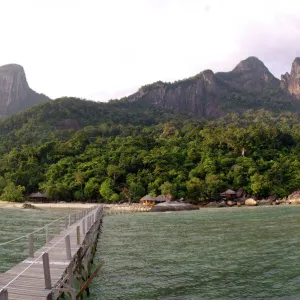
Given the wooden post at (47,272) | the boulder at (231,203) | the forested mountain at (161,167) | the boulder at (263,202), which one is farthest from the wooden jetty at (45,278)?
the forested mountain at (161,167)

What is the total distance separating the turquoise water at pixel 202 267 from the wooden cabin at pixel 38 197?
56.2m

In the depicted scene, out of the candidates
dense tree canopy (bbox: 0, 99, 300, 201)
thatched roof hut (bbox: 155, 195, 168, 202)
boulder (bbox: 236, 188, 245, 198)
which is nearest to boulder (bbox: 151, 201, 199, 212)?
thatched roof hut (bbox: 155, 195, 168, 202)

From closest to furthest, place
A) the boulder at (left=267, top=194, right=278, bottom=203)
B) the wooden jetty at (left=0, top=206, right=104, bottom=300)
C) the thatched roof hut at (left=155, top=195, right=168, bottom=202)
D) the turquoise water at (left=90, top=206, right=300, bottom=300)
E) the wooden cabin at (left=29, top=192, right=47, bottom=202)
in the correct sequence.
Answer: the wooden jetty at (left=0, top=206, right=104, bottom=300) → the turquoise water at (left=90, top=206, right=300, bottom=300) → the thatched roof hut at (left=155, top=195, right=168, bottom=202) → the boulder at (left=267, top=194, right=278, bottom=203) → the wooden cabin at (left=29, top=192, right=47, bottom=202)

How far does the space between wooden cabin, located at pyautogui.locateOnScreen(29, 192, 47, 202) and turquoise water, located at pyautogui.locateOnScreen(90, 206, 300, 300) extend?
56183mm

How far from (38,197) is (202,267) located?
68.8 meters

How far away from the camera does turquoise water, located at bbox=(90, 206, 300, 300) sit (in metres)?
12.8

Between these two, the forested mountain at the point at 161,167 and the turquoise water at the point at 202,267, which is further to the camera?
the forested mountain at the point at 161,167

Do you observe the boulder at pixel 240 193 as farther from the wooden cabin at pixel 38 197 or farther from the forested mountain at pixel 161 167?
the wooden cabin at pixel 38 197

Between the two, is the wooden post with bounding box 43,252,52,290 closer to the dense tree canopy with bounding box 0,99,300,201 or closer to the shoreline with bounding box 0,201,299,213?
the shoreline with bounding box 0,201,299,213

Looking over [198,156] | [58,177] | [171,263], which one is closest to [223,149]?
[198,156]

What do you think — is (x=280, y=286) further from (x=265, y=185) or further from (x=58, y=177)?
(x=58, y=177)

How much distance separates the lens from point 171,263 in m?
17.4

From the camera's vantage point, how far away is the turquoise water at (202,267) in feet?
42.1

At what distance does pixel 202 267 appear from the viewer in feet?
53.6
